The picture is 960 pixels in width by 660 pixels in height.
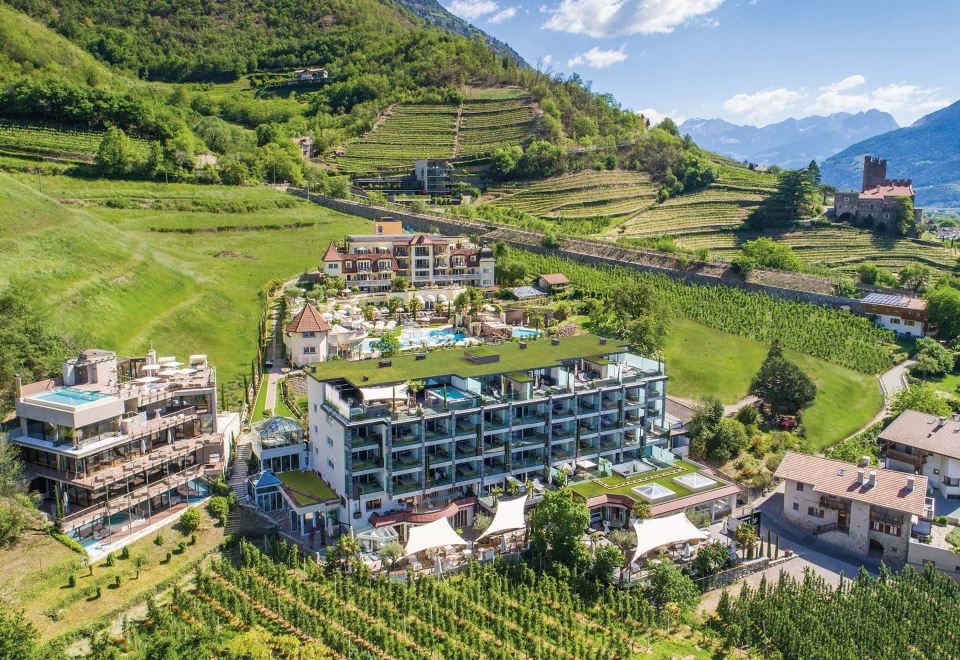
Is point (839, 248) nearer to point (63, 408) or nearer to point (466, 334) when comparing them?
point (466, 334)

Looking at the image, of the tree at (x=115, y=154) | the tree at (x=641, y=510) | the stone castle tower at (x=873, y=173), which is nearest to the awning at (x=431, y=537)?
the tree at (x=641, y=510)

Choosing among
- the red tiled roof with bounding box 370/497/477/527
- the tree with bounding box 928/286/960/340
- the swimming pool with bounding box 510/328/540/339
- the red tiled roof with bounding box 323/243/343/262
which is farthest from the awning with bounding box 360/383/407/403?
the tree with bounding box 928/286/960/340

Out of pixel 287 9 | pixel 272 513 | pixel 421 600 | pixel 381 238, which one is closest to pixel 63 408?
pixel 272 513

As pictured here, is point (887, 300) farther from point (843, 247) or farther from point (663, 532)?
point (663, 532)

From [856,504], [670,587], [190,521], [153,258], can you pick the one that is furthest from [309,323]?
[856,504]

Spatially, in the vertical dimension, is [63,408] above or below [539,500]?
above
